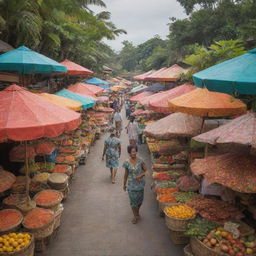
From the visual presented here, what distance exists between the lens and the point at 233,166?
4.23m

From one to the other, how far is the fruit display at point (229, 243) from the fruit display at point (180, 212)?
2.39 ft

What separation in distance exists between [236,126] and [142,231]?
316 cm

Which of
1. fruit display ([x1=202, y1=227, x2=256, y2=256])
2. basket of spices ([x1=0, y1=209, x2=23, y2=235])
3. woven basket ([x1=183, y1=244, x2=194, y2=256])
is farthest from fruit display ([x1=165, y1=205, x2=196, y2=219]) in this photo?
basket of spices ([x1=0, y1=209, x2=23, y2=235])

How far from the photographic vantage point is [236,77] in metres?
3.50

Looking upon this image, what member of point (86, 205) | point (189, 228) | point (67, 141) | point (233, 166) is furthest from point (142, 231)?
point (67, 141)

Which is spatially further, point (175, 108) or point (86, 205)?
point (86, 205)

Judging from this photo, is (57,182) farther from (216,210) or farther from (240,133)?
(240,133)

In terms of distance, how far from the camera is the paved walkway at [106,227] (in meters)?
5.11

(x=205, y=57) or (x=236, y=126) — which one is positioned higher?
(x=205, y=57)

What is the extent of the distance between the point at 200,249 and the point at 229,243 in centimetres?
47

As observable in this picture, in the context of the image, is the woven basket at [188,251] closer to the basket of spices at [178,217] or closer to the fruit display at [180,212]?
the basket of spices at [178,217]

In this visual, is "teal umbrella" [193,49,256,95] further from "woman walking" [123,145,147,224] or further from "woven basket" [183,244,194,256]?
"woven basket" [183,244,194,256]

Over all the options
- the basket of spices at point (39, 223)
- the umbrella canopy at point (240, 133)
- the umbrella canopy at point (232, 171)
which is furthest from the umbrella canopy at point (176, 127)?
the basket of spices at point (39, 223)

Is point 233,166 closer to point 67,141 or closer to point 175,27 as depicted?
point 67,141
